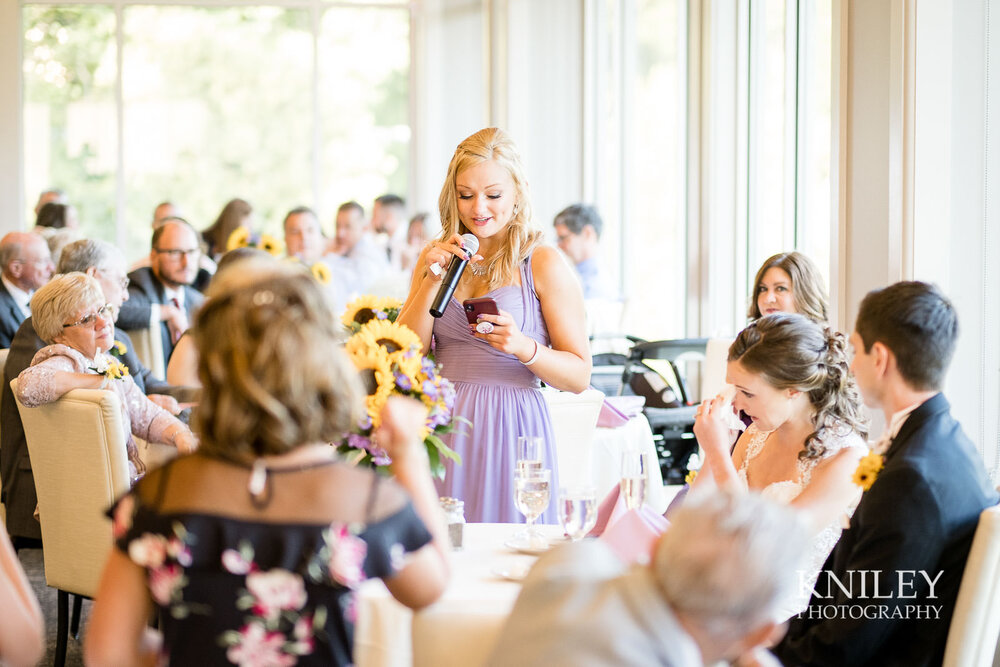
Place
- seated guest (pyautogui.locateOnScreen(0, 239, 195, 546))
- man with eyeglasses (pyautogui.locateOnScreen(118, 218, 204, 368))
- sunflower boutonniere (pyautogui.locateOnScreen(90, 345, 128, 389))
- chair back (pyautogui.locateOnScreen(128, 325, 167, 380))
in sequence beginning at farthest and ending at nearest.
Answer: man with eyeglasses (pyautogui.locateOnScreen(118, 218, 204, 368)) → chair back (pyautogui.locateOnScreen(128, 325, 167, 380)) → seated guest (pyautogui.locateOnScreen(0, 239, 195, 546)) → sunflower boutonniere (pyautogui.locateOnScreen(90, 345, 128, 389))

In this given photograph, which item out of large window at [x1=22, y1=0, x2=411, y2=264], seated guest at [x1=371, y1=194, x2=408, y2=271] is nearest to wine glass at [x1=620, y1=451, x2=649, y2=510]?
seated guest at [x1=371, y1=194, x2=408, y2=271]

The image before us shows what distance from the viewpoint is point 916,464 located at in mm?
2076

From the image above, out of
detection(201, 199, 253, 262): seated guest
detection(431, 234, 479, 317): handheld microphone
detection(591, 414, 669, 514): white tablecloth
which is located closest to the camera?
detection(431, 234, 479, 317): handheld microphone

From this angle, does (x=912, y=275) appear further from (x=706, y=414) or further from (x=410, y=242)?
(x=410, y=242)

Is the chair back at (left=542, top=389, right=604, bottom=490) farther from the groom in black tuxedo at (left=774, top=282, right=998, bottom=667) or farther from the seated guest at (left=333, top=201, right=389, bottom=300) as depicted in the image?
the seated guest at (left=333, top=201, right=389, bottom=300)

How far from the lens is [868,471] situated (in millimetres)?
2137

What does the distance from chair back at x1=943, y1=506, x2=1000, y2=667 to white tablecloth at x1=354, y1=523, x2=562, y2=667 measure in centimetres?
82

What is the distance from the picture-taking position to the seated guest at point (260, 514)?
1.50 m

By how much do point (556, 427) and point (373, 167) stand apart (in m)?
8.35

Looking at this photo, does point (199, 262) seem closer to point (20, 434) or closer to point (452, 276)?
point (20, 434)

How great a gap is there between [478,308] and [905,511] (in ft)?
4.70

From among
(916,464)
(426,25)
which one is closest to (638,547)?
(916,464)

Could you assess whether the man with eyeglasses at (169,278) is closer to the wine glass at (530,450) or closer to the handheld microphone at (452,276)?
the handheld microphone at (452,276)

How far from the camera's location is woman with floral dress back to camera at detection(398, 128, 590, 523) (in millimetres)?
3250
